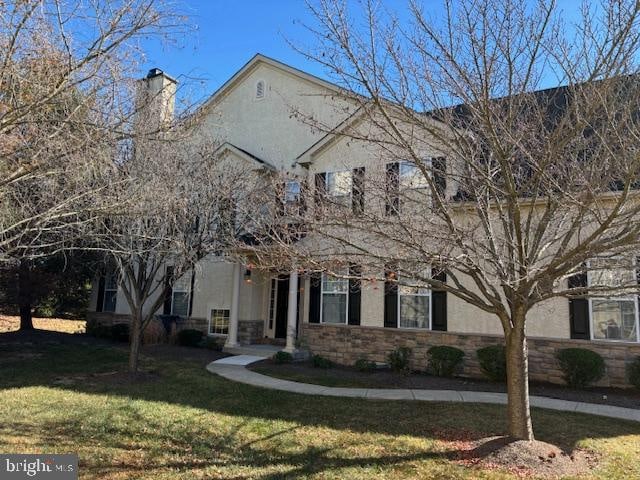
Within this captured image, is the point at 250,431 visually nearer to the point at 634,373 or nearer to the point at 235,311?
the point at 634,373

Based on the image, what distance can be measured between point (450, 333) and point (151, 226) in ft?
24.8

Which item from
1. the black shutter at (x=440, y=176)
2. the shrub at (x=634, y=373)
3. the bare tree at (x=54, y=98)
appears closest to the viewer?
the bare tree at (x=54, y=98)

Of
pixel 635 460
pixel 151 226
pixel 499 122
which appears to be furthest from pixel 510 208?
pixel 151 226

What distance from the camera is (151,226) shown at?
954cm

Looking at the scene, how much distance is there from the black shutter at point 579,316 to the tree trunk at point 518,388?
18.1 feet

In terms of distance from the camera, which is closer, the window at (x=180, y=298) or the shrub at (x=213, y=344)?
the shrub at (x=213, y=344)

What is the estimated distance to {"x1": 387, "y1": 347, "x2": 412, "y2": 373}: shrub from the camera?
460 inches

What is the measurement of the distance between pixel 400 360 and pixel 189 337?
7153 mm

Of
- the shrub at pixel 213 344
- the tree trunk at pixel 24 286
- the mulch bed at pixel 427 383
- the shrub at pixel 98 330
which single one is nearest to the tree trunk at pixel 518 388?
the mulch bed at pixel 427 383

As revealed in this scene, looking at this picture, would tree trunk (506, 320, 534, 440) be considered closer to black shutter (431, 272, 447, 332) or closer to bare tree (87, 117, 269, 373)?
bare tree (87, 117, 269, 373)

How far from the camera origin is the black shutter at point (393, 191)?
22.2 ft

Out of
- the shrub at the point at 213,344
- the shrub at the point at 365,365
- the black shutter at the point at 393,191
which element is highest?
the black shutter at the point at 393,191

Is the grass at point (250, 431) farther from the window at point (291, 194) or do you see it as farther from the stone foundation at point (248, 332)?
the stone foundation at point (248, 332)

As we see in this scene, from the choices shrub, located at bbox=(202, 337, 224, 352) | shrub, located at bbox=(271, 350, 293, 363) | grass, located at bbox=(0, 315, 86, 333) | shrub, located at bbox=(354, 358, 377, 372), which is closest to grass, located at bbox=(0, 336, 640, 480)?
shrub, located at bbox=(271, 350, 293, 363)
